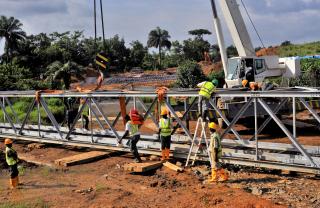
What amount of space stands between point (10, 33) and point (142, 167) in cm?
5210

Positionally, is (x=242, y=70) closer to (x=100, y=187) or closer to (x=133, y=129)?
(x=133, y=129)

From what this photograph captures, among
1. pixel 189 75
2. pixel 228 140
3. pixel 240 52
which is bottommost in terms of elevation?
pixel 228 140

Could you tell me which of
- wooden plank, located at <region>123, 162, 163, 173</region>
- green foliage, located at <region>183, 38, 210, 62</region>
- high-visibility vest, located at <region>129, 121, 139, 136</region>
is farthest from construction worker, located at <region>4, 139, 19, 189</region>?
green foliage, located at <region>183, 38, 210, 62</region>

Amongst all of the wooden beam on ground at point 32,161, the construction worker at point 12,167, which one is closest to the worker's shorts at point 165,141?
the wooden beam on ground at point 32,161

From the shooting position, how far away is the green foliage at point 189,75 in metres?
35.0

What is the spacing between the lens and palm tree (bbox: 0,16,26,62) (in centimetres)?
5522

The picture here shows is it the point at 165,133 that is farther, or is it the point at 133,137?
the point at 133,137

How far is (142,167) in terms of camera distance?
9516mm

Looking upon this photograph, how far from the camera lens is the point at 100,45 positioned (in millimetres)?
65875

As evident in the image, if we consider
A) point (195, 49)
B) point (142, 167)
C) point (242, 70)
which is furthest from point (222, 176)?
point (195, 49)

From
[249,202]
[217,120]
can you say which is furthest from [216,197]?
[217,120]

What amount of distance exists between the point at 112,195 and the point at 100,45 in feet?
195

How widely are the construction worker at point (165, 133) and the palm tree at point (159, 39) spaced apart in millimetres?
70130

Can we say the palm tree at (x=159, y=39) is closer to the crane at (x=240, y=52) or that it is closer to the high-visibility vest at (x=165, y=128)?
the crane at (x=240, y=52)
